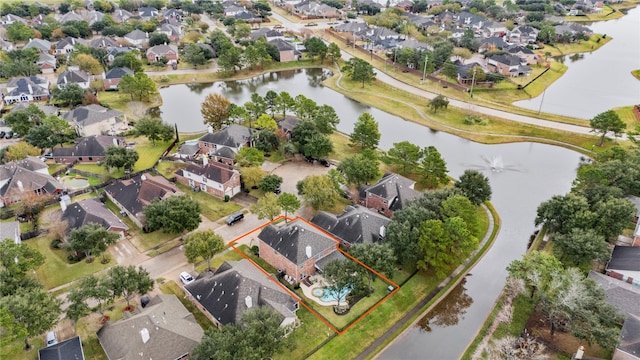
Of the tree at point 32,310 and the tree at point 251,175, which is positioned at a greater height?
the tree at point 32,310

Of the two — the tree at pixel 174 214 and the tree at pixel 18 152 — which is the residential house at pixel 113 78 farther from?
the tree at pixel 174 214

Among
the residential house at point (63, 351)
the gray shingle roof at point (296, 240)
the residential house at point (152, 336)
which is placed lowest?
the residential house at point (63, 351)

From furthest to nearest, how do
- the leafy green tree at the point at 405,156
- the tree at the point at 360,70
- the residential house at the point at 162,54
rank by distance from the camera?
the residential house at the point at 162,54
the tree at the point at 360,70
the leafy green tree at the point at 405,156

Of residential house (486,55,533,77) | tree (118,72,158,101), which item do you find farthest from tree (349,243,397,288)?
residential house (486,55,533,77)

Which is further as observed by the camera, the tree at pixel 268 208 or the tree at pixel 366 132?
the tree at pixel 366 132

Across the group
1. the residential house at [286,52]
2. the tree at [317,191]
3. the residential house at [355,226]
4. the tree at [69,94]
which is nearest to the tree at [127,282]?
the residential house at [355,226]

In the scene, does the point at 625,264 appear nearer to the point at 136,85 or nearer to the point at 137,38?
the point at 136,85

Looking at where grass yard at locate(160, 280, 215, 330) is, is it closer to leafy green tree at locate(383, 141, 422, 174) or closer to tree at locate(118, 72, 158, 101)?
leafy green tree at locate(383, 141, 422, 174)
